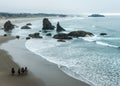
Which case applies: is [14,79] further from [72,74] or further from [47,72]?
[72,74]

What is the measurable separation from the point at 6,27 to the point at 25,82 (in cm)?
8660

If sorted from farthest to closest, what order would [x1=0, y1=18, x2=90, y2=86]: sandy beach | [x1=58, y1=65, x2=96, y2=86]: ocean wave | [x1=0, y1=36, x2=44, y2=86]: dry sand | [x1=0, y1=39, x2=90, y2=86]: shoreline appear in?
[x1=58, y1=65, x2=96, y2=86]: ocean wave
[x1=0, y1=39, x2=90, y2=86]: shoreline
[x1=0, y1=18, x2=90, y2=86]: sandy beach
[x1=0, y1=36, x2=44, y2=86]: dry sand

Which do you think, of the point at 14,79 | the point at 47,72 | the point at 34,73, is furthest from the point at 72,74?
the point at 14,79

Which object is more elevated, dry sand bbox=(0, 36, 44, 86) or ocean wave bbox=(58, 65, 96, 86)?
dry sand bbox=(0, 36, 44, 86)

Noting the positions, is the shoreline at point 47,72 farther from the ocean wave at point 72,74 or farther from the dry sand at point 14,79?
the dry sand at point 14,79

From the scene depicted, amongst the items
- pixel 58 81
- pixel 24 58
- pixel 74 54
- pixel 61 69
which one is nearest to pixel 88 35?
pixel 74 54

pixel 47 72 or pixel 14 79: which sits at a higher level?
pixel 14 79

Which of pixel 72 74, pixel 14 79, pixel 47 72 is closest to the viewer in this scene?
pixel 14 79

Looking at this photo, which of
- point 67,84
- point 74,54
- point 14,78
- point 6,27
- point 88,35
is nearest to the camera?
point 67,84

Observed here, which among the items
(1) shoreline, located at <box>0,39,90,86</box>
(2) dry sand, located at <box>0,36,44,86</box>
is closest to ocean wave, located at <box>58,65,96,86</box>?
(1) shoreline, located at <box>0,39,90,86</box>

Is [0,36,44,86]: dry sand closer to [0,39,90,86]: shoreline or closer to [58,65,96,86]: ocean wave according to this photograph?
[0,39,90,86]: shoreline

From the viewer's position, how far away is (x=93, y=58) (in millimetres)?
43062

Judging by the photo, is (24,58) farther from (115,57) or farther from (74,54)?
(115,57)

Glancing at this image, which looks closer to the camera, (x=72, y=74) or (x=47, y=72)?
(x=72, y=74)
